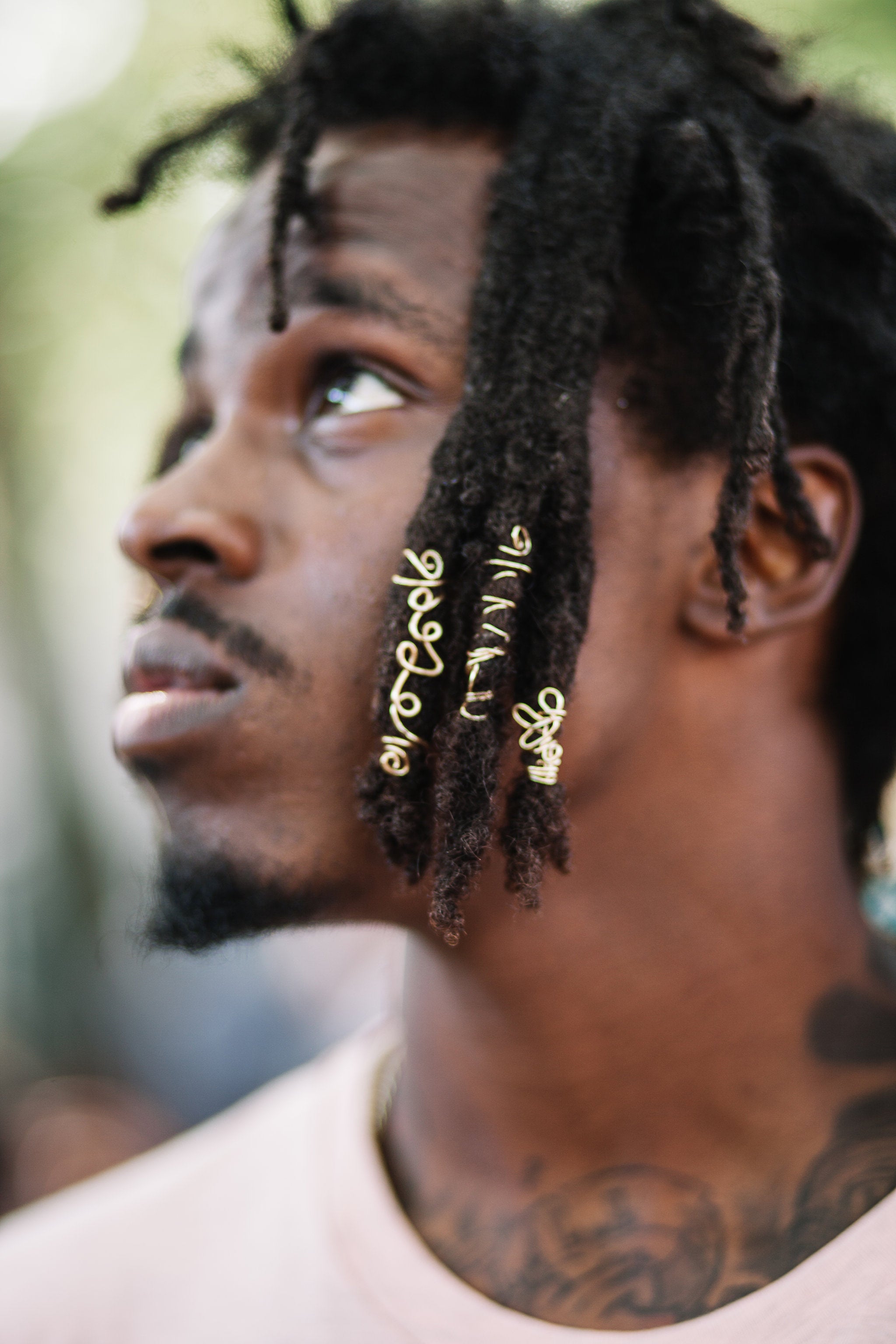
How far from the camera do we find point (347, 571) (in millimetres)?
1794

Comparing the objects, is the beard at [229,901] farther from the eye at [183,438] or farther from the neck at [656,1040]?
the eye at [183,438]

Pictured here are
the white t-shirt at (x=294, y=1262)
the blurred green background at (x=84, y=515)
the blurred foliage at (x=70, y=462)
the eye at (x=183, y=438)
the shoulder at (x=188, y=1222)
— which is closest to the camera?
the white t-shirt at (x=294, y=1262)

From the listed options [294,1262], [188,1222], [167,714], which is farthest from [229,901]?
[188,1222]

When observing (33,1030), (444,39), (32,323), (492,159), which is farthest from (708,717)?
(33,1030)

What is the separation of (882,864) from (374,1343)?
1.39 meters

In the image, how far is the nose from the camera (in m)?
1.82

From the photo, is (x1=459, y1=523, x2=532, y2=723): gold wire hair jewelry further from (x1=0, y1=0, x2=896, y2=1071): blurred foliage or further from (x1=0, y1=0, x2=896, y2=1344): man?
(x1=0, y1=0, x2=896, y2=1071): blurred foliage

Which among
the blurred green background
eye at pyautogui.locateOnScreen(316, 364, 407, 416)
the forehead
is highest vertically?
the forehead

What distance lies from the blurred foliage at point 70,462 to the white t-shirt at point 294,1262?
4.06m

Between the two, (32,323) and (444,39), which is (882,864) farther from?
(32,323)

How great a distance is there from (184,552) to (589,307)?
2.59 ft

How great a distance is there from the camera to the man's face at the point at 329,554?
1763 mm

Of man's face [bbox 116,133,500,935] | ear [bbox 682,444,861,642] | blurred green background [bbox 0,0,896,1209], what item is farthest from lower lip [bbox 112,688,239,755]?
blurred green background [bbox 0,0,896,1209]

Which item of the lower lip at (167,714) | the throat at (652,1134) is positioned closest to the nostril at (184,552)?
the lower lip at (167,714)
